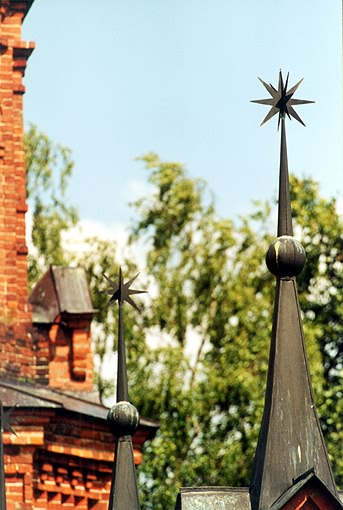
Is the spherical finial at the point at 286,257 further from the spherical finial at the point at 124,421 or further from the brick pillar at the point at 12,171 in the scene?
the brick pillar at the point at 12,171

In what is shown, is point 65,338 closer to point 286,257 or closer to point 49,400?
point 49,400

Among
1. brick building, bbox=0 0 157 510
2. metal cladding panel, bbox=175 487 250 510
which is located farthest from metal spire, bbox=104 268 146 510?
brick building, bbox=0 0 157 510

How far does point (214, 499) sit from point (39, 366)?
372 inches

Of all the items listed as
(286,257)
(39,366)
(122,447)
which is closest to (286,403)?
(286,257)

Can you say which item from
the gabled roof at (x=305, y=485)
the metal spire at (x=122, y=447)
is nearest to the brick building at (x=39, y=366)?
the metal spire at (x=122, y=447)

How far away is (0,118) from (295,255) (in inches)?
397

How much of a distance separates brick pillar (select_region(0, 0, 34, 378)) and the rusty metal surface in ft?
0.62

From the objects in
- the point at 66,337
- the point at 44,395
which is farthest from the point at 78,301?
the point at 44,395

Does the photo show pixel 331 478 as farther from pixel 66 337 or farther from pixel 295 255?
pixel 66 337

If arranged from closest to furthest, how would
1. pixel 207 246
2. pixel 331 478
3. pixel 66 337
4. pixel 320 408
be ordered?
pixel 331 478, pixel 66 337, pixel 320 408, pixel 207 246

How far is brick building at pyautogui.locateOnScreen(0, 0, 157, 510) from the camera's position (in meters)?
23.4

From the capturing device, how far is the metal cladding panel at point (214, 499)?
16.1 m

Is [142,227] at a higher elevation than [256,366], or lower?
higher

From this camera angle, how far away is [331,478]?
54.1 feet
